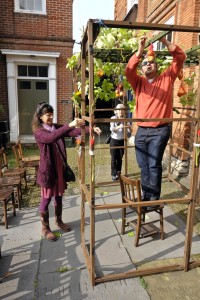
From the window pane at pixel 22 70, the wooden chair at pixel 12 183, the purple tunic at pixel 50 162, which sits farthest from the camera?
the window pane at pixel 22 70

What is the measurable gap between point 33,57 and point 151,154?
7907 millimetres

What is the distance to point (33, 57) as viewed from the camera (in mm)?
9703

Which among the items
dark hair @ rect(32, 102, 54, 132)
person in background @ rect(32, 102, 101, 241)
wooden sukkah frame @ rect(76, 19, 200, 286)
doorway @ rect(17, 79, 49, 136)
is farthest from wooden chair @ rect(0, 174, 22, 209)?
doorway @ rect(17, 79, 49, 136)

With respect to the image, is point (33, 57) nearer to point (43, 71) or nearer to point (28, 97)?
point (43, 71)

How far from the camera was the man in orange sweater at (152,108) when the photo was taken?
119 inches

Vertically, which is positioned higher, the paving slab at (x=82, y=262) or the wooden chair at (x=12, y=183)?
the wooden chair at (x=12, y=183)

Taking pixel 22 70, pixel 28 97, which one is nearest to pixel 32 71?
pixel 22 70

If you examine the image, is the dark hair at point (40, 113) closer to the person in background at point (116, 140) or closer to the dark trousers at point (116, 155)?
the person in background at point (116, 140)

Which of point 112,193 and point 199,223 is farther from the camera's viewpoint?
point 112,193

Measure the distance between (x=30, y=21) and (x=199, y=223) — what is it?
917cm

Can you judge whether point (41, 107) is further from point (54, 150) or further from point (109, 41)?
point (109, 41)

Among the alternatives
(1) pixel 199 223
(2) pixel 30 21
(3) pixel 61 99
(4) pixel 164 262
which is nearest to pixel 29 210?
(4) pixel 164 262

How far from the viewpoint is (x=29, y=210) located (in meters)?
4.57

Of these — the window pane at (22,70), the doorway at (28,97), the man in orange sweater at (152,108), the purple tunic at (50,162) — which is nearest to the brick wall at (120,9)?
the doorway at (28,97)
